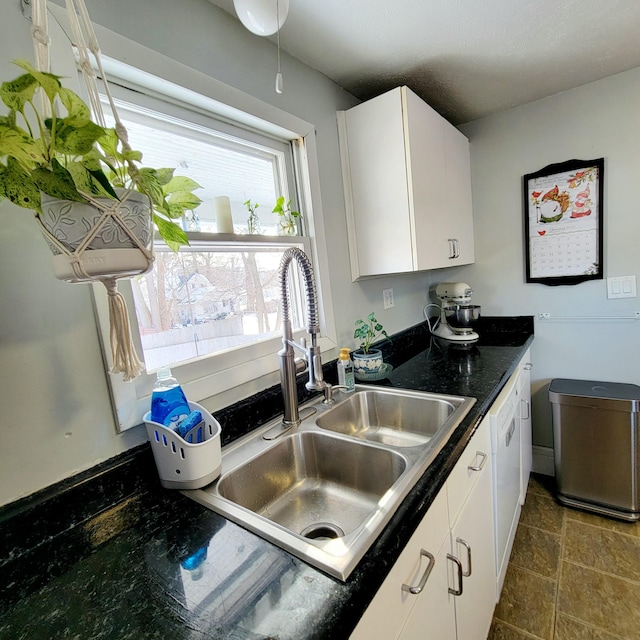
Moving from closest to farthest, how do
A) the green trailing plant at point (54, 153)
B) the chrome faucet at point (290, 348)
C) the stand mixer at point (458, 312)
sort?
the green trailing plant at point (54, 153) → the chrome faucet at point (290, 348) → the stand mixer at point (458, 312)

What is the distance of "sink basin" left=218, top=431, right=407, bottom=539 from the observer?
88 centimetres

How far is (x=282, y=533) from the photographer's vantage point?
0.62 meters

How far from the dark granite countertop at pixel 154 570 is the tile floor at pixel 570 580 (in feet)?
3.38

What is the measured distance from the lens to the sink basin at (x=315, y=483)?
88 cm

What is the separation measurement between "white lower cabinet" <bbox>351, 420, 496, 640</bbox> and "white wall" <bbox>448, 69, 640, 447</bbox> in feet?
4.25

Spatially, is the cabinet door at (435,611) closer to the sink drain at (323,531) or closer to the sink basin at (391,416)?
the sink drain at (323,531)

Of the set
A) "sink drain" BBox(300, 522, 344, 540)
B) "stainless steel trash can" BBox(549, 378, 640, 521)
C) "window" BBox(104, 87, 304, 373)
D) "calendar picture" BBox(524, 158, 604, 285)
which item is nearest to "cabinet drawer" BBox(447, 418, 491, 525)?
"sink drain" BBox(300, 522, 344, 540)

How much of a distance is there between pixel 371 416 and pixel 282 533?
744 mm

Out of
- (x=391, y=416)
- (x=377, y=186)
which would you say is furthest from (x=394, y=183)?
(x=391, y=416)

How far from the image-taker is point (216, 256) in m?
1.13

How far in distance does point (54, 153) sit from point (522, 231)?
2283 mm

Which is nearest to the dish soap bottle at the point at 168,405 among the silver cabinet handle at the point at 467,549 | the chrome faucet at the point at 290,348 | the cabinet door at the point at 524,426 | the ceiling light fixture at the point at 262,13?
the chrome faucet at the point at 290,348

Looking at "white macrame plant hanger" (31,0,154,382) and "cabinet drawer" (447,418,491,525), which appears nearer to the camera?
"white macrame plant hanger" (31,0,154,382)

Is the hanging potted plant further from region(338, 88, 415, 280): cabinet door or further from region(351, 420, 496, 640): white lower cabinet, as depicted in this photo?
region(338, 88, 415, 280): cabinet door
